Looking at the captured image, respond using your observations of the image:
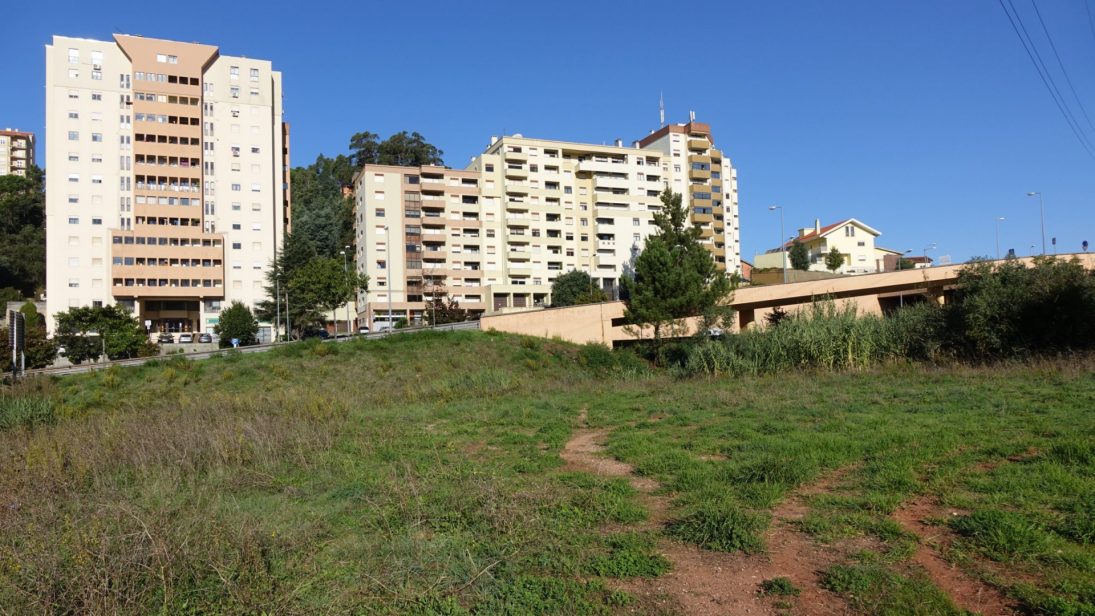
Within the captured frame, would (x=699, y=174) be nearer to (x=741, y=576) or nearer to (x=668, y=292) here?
(x=668, y=292)

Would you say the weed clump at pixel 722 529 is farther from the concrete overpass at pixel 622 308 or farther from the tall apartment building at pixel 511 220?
the tall apartment building at pixel 511 220

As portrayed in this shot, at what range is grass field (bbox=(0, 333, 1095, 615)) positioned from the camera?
4789 mm

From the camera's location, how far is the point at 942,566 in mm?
5098

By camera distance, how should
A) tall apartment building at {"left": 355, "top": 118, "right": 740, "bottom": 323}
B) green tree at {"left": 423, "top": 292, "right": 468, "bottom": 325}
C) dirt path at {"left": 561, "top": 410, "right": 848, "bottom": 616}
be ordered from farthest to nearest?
1. tall apartment building at {"left": 355, "top": 118, "right": 740, "bottom": 323}
2. green tree at {"left": 423, "top": 292, "right": 468, "bottom": 325}
3. dirt path at {"left": 561, "top": 410, "right": 848, "bottom": 616}

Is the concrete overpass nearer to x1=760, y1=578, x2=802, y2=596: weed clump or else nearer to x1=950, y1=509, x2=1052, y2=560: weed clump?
x1=950, y1=509, x2=1052, y2=560: weed clump

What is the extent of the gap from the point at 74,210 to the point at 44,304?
1340cm

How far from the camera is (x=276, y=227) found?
8606 cm

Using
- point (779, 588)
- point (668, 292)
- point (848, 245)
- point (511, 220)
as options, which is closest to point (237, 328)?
point (511, 220)

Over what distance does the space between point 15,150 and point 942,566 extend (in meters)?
187

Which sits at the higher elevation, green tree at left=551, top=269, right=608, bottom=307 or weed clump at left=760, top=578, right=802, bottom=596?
green tree at left=551, top=269, right=608, bottom=307

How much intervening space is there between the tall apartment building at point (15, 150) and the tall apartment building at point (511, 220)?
104 meters

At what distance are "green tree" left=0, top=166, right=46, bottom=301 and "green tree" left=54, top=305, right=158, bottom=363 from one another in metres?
44.6

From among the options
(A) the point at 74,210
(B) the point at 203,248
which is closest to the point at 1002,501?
(B) the point at 203,248

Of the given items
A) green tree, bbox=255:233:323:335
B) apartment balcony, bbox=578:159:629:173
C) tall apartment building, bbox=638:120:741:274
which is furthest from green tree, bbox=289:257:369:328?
tall apartment building, bbox=638:120:741:274
